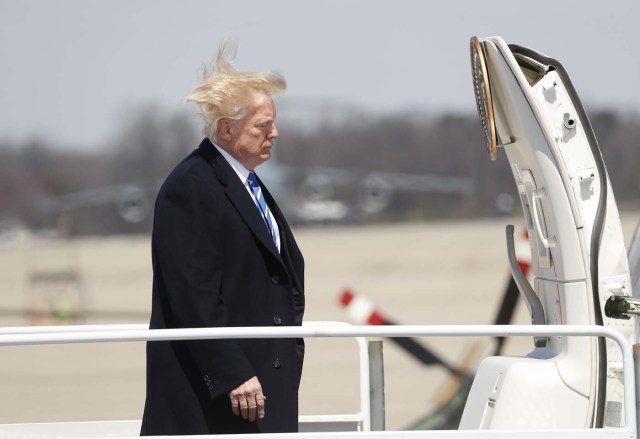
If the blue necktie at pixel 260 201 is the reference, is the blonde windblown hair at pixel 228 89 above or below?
above

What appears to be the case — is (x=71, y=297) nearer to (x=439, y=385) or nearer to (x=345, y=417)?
(x=439, y=385)

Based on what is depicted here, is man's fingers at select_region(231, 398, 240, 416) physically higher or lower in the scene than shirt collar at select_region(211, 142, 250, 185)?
lower

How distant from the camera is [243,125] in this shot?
10.6 feet

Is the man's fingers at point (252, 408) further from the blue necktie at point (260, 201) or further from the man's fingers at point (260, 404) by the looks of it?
the blue necktie at point (260, 201)

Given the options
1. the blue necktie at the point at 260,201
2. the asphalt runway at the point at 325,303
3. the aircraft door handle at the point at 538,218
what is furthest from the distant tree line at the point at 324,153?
the blue necktie at the point at 260,201

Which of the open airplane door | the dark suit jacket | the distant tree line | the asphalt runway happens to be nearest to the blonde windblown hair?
the dark suit jacket

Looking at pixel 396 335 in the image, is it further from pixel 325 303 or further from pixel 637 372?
pixel 325 303

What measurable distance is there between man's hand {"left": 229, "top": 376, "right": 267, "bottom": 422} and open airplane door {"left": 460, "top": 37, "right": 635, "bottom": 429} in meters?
0.70

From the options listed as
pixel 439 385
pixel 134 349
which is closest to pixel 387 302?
pixel 134 349

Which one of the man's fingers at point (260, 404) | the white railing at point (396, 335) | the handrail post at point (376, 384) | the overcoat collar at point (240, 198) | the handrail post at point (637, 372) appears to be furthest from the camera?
the handrail post at point (376, 384)

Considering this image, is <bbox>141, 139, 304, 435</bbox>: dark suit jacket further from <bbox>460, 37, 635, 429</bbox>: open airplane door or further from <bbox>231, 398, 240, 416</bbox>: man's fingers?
<bbox>460, 37, 635, 429</bbox>: open airplane door

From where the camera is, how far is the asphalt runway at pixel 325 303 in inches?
421

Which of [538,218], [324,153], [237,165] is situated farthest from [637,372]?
[324,153]

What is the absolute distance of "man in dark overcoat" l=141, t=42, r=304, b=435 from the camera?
10.0 ft
